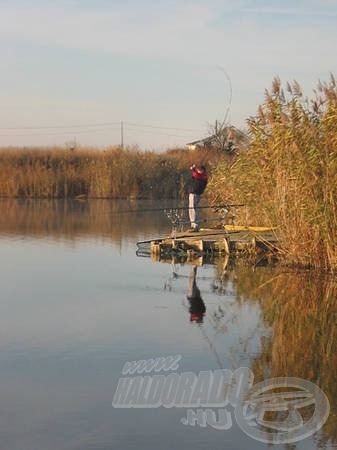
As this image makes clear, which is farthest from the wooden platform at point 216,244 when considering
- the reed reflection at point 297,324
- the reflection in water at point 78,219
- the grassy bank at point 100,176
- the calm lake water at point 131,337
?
the grassy bank at point 100,176

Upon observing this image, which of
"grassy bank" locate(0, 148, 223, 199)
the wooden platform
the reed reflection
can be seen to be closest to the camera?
the reed reflection

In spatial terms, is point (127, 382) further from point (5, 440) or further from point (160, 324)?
point (160, 324)

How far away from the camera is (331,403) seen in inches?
265

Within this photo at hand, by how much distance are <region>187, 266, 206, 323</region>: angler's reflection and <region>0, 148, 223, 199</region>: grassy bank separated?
89.3 feet

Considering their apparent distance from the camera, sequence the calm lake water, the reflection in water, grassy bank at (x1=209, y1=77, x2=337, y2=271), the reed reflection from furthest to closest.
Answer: the reflection in water, grassy bank at (x1=209, y1=77, x2=337, y2=271), the reed reflection, the calm lake water

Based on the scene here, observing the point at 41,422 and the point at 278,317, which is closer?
the point at 41,422

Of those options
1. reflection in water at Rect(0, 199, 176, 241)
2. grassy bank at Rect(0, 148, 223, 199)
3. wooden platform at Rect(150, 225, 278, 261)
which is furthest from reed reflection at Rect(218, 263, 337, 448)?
grassy bank at Rect(0, 148, 223, 199)

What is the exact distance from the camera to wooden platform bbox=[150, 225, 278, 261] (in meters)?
17.0

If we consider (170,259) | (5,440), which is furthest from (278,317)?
(170,259)

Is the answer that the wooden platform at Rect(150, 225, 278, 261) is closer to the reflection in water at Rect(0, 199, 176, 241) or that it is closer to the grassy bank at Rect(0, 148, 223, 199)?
the reflection in water at Rect(0, 199, 176, 241)

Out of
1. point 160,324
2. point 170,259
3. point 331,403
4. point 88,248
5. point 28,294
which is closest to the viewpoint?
point 331,403

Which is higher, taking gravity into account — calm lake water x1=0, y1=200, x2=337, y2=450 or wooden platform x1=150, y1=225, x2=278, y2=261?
wooden platform x1=150, y1=225, x2=278, y2=261

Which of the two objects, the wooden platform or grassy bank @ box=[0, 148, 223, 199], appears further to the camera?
grassy bank @ box=[0, 148, 223, 199]

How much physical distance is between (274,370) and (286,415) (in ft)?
4.19
